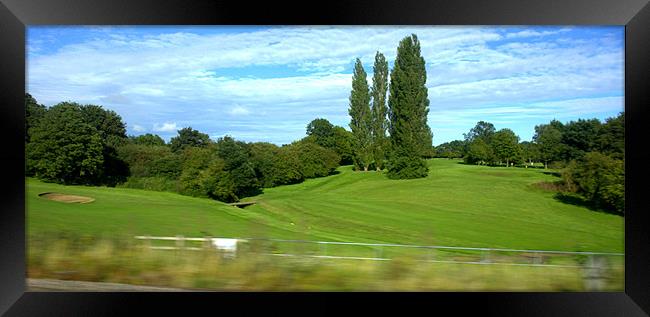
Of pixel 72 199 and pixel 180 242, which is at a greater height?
pixel 72 199

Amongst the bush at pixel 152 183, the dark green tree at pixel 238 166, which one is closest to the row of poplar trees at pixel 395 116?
the dark green tree at pixel 238 166

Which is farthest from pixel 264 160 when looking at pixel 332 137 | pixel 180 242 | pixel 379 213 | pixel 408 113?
pixel 408 113

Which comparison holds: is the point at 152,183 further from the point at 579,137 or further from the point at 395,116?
the point at 395,116

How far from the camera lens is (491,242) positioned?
46.0 ft

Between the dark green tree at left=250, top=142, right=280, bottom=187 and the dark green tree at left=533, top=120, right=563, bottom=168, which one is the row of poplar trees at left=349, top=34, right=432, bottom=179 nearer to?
the dark green tree at left=533, top=120, right=563, bottom=168

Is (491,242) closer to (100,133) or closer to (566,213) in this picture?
(566,213)

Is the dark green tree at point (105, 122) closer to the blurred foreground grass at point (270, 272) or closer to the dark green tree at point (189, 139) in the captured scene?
the dark green tree at point (189, 139)

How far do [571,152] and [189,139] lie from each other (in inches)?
387

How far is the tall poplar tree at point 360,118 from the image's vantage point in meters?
17.2

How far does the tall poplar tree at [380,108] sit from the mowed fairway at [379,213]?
4.38 feet

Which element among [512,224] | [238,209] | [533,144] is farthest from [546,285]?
[512,224]

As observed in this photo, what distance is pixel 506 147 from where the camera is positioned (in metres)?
14.6
